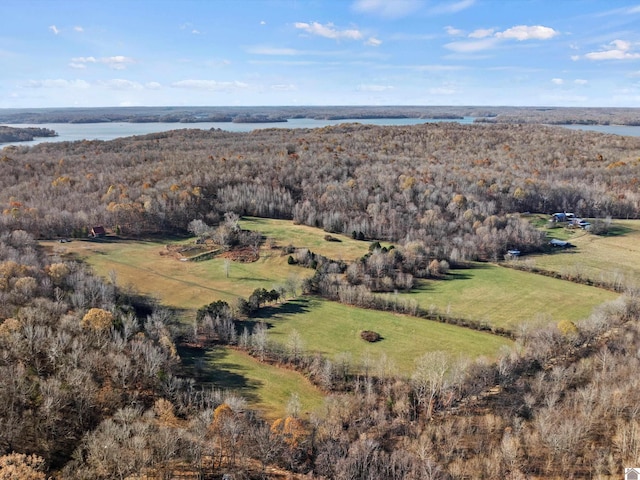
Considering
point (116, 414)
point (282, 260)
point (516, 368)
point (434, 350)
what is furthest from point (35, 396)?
point (282, 260)

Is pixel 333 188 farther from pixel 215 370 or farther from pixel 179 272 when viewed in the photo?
pixel 215 370

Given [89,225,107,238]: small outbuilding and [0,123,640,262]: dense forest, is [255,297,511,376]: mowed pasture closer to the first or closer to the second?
[0,123,640,262]: dense forest

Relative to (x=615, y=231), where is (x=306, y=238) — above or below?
below

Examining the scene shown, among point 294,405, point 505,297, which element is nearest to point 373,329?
point 294,405

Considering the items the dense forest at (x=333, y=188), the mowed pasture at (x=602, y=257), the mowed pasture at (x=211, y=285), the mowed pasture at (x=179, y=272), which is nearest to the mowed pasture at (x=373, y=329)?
the mowed pasture at (x=211, y=285)

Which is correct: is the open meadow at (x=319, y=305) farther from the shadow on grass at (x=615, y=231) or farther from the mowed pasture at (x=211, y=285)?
the shadow on grass at (x=615, y=231)

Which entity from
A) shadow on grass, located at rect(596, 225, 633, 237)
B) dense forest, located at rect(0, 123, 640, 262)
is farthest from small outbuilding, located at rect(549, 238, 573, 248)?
shadow on grass, located at rect(596, 225, 633, 237)
